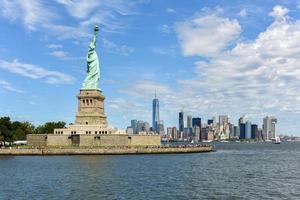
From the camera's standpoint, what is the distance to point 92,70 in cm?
13812

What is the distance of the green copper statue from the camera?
5344 inches

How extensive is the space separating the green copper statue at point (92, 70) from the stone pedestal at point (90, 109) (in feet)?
7.83

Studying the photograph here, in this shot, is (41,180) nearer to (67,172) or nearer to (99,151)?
(67,172)

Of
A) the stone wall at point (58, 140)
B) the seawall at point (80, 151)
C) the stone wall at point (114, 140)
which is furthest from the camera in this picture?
the stone wall at point (58, 140)

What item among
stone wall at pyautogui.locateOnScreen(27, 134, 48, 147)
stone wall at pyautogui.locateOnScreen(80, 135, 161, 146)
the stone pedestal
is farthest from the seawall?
the stone pedestal

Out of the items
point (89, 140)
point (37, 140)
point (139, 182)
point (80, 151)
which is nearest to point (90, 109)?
point (89, 140)

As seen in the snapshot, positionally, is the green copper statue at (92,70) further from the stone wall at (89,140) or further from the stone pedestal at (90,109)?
the stone wall at (89,140)

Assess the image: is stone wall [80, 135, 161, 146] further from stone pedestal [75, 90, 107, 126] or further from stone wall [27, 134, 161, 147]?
stone pedestal [75, 90, 107, 126]

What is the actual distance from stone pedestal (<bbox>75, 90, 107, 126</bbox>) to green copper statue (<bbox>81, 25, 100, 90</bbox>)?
93.9 inches

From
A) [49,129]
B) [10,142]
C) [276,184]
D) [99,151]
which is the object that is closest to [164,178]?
[276,184]

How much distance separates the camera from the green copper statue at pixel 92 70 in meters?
136

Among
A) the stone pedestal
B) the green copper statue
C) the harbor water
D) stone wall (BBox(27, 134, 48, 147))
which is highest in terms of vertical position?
the green copper statue

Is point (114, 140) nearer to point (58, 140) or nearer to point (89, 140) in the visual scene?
point (89, 140)

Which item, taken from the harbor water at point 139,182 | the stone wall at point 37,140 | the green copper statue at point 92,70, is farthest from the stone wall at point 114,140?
the harbor water at point 139,182
